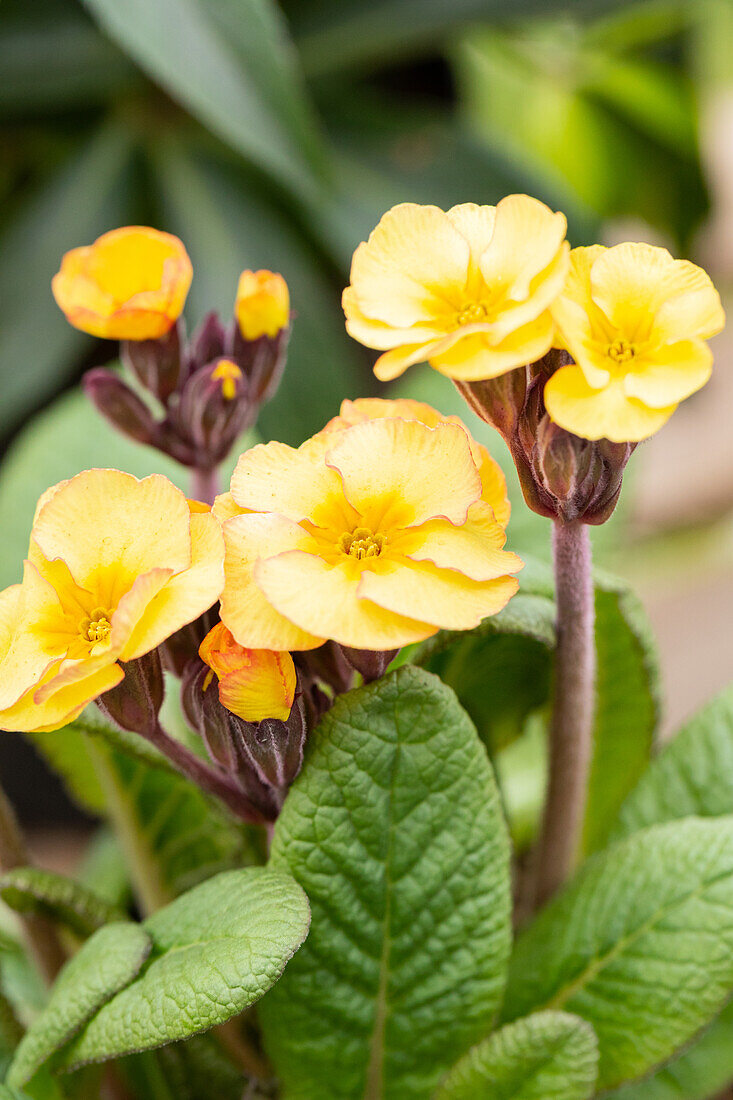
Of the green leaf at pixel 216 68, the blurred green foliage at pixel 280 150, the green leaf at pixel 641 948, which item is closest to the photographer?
the green leaf at pixel 641 948

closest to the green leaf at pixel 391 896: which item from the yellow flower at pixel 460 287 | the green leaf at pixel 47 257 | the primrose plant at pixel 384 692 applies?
the primrose plant at pixel 384 692

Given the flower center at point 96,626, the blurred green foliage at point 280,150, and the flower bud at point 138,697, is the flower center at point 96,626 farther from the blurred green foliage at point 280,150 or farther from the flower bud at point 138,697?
the blurred green foliage at point 280,150

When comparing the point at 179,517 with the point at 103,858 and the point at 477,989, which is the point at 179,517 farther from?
the point at 103,858

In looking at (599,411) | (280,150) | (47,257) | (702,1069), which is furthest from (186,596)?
(47,257)

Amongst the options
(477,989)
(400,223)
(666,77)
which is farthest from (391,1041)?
(666,77)

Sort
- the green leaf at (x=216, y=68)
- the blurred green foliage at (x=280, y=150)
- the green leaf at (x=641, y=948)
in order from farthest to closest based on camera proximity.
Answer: the blurred green foliage at (x=280, y=150)
the green leaf at (x=216, y=68)
the green leaf at (x=641, y=948)

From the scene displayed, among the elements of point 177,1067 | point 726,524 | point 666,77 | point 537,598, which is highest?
point 666,77
